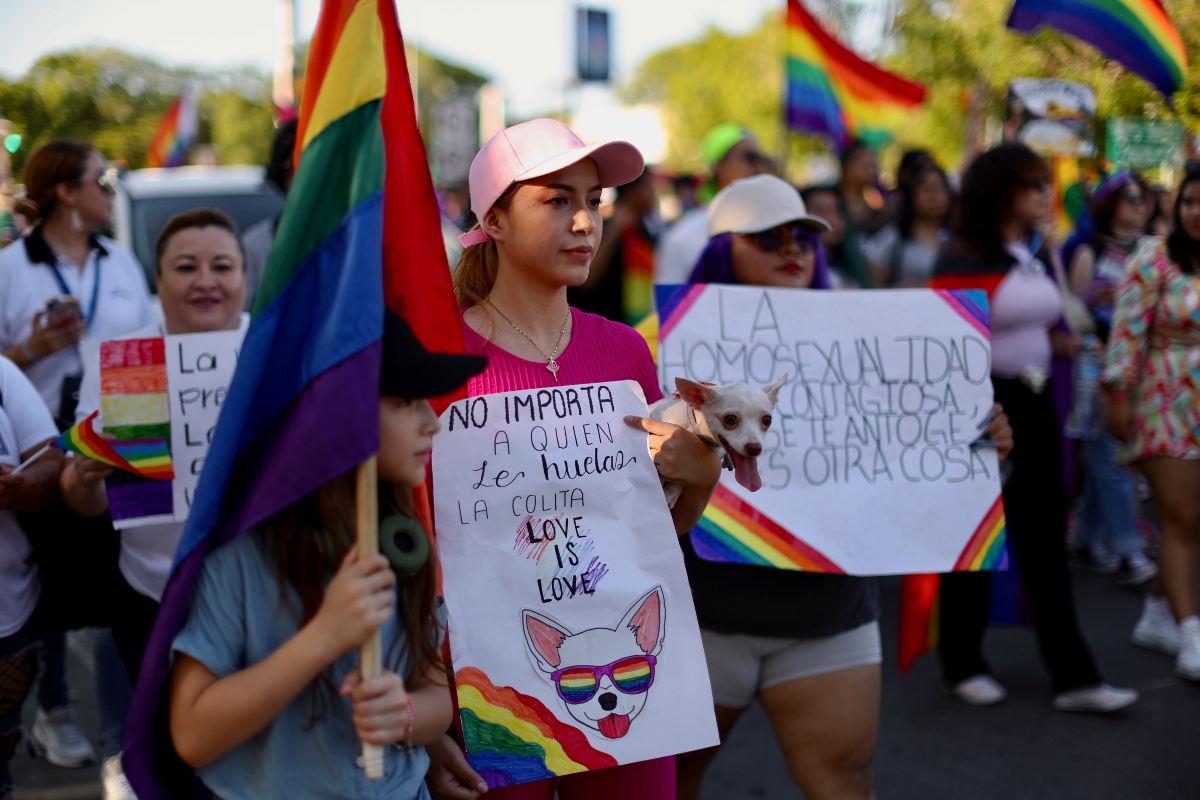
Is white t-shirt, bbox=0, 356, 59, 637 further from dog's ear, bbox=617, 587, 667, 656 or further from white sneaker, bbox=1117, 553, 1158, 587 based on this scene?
white sneaker, bbox=1117, 553, 1158, 587

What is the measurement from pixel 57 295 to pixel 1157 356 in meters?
4.80

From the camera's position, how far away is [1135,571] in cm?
686

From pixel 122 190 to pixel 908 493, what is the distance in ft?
21.3

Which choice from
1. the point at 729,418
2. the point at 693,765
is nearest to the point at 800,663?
the point at 693,765

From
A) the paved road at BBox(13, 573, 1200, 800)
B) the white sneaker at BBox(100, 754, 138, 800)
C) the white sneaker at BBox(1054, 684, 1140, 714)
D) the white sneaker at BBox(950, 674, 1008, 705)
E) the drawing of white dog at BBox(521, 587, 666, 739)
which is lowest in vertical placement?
the paved road at BBox(13, 573, 1200, 800)

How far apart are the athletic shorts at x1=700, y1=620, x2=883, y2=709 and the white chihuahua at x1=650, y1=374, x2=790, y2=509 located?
75 centimetres

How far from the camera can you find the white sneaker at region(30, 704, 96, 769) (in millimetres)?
4555

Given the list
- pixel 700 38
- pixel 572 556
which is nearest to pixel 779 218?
pixel 572 556

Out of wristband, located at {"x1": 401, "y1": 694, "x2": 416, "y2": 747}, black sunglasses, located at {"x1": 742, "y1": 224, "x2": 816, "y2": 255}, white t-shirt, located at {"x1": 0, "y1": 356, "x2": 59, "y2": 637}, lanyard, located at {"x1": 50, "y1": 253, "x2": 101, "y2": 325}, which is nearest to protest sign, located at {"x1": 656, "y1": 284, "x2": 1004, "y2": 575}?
black sunglasses, located at {"x1": 742, "y1": 224, "x2": 816, "y2": 255}

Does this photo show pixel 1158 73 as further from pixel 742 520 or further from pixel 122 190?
pixel 122 190

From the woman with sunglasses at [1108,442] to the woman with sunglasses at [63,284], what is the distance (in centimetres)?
565

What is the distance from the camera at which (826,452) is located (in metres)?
3.09

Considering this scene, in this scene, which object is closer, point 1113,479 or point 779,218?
point 779,218

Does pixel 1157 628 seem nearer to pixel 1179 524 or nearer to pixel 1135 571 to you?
pixel 1179 524
